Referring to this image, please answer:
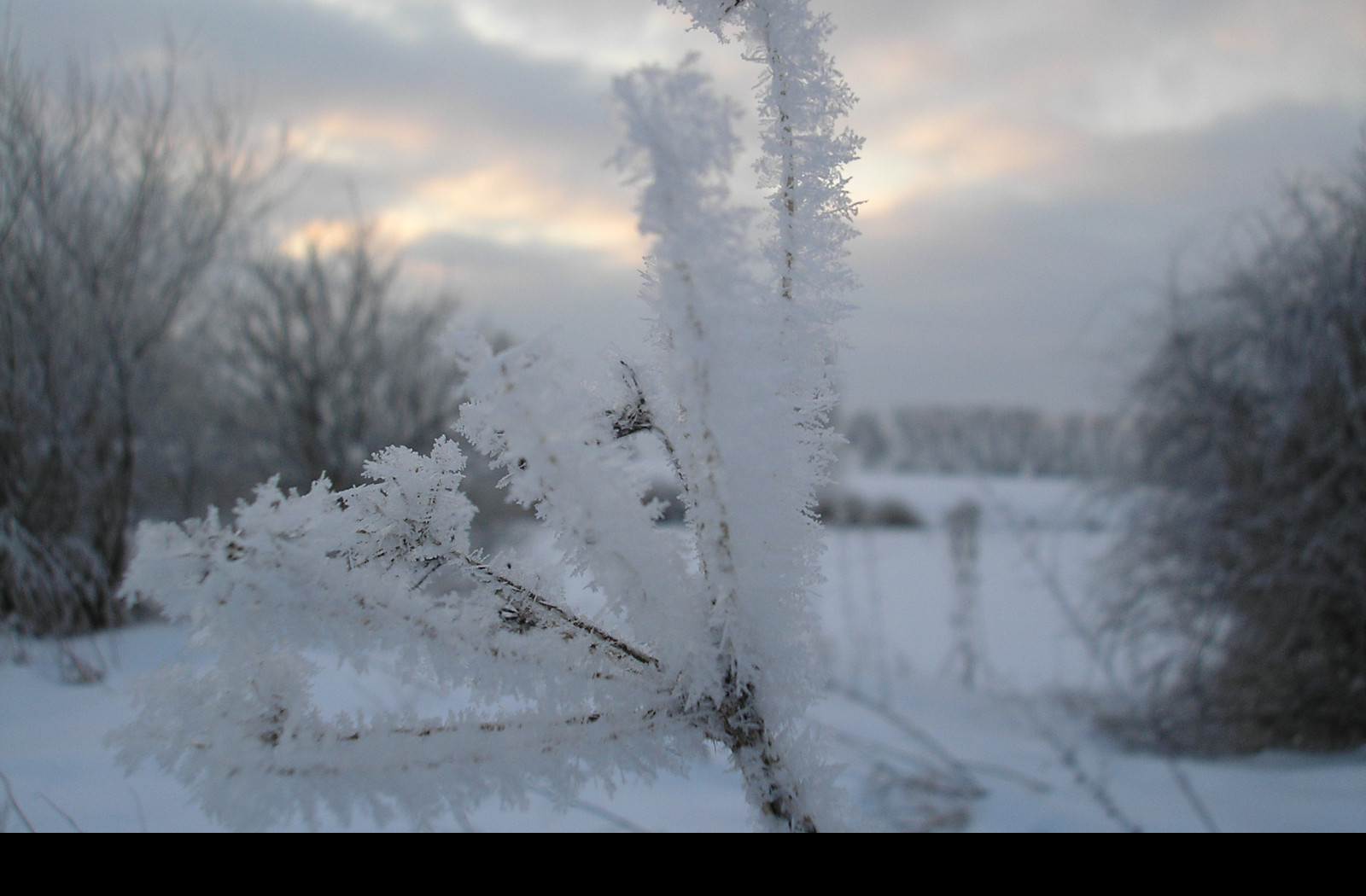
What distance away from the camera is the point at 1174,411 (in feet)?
13.5

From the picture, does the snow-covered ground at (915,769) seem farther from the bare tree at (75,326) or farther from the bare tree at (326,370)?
the bare tree at (326,370)

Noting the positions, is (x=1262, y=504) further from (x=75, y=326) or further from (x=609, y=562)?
(x=75, y=326)

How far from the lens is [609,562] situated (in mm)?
495

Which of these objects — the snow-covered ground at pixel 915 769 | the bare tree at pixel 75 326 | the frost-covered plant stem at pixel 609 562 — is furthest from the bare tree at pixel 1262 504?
the bare tree at pixel 75 326

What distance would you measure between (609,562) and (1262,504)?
163 inches

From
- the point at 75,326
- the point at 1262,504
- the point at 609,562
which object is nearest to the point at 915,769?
the point at 1262,504

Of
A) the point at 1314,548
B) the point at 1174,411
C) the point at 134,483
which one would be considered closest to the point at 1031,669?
the point at 1174,411

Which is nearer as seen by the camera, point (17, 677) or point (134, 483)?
point (17, 677)

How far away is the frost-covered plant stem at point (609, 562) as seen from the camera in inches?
17.6

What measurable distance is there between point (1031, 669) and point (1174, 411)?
264cm

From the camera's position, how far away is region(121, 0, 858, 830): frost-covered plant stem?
17.6 inches

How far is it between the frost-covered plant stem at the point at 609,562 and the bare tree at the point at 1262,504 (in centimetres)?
364

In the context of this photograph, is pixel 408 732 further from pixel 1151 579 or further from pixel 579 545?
pixel 1151 579

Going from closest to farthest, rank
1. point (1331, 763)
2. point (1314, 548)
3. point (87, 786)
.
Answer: point (87, 786) → point (1331, 763) → point (1314, 548)
